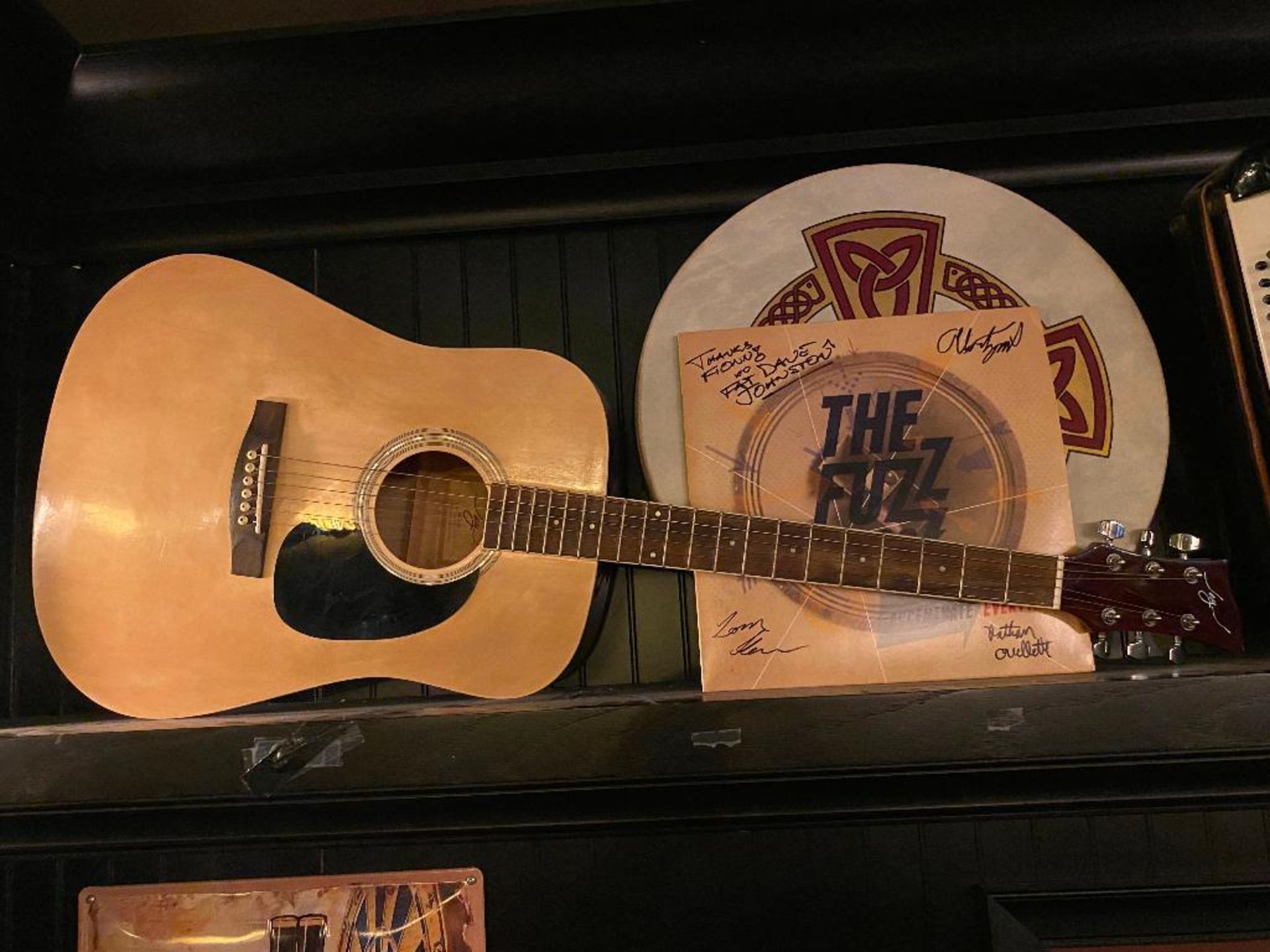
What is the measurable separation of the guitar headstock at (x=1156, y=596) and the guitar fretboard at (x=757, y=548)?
28 mm

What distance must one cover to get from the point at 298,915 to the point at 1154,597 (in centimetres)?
90

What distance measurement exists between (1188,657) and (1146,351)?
30 cm

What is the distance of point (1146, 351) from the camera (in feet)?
3.09

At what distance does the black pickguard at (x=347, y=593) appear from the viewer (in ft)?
2.93

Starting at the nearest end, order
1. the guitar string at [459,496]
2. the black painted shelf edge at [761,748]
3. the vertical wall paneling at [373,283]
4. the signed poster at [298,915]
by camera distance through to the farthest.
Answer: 1. the black painted shelf edge at [761,748]
2. the guitar string at [459,496]
3. the signed poster at [298,915]
4. the vertical wall paneling at [373,283]

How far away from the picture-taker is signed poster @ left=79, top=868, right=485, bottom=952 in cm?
98

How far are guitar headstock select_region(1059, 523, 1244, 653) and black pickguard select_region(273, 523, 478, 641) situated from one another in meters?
0.57

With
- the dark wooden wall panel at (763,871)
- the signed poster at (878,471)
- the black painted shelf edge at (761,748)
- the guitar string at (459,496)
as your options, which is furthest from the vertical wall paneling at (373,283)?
the dark wooden wall panel at (763,871)

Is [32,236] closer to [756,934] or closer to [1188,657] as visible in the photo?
[756,934]

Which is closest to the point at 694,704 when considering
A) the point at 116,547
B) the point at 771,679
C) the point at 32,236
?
the point at 771,679

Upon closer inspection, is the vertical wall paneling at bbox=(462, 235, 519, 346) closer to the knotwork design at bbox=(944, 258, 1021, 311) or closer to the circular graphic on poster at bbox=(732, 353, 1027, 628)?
the circular graphic on poster at bbox=(732, 353, 1027, 628)
